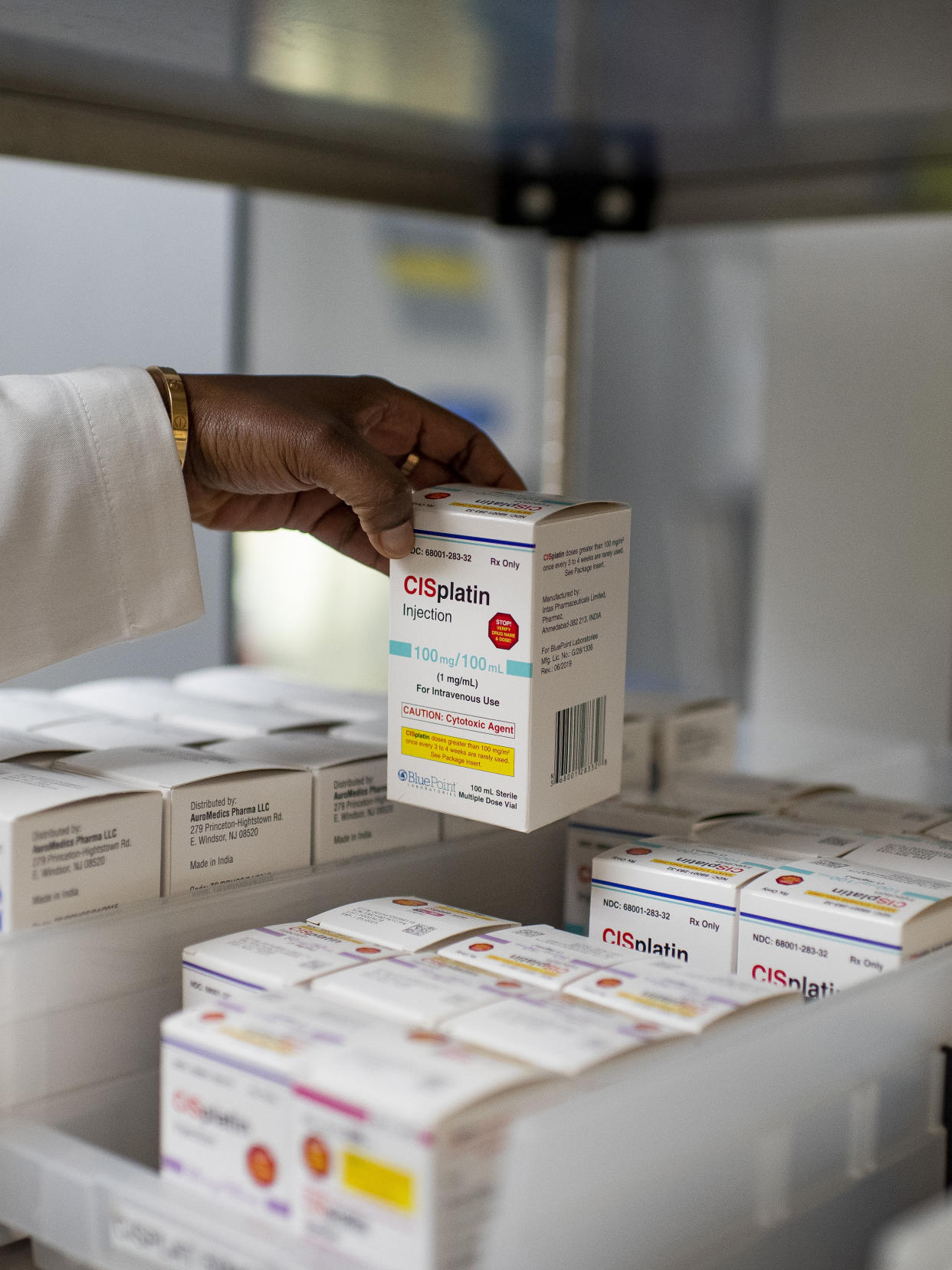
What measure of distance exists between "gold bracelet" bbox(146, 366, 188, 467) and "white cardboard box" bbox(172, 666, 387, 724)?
0.32 metres

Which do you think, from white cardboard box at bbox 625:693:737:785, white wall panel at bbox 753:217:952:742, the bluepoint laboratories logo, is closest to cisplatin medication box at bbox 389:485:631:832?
the bluepoint laboratories logo

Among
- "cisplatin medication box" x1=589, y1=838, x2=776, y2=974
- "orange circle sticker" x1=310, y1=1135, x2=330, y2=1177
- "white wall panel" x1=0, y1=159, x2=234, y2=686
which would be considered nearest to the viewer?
"orange circle sticker" x1=310, y1=1135, x2=330, y2=1177

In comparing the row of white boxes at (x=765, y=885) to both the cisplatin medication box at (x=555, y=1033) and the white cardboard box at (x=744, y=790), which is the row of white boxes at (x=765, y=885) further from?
the cisplatin medication box at (x=555, y=1033)

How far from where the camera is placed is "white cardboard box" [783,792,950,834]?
98cm

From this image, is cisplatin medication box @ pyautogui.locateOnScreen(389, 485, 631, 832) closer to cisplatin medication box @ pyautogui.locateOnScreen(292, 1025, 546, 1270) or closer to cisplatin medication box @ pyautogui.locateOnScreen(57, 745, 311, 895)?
cisplatin medication box @ pyautogui.locateOnScreen(57, 745, 311, 895)

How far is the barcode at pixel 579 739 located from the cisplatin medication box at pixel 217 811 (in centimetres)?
17

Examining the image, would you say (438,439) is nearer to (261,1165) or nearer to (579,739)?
(579,739)

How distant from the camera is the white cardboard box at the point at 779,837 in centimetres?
87

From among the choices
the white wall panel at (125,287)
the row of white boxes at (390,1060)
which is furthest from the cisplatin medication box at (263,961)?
the white wall panel at (125,287)

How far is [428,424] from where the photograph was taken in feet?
3.31

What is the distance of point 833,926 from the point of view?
0.73m

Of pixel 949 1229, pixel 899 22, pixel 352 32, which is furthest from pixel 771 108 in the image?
pixel 949 1229

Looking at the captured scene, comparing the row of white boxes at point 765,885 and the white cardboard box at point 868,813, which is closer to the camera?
the row of white boxes at point 765,885

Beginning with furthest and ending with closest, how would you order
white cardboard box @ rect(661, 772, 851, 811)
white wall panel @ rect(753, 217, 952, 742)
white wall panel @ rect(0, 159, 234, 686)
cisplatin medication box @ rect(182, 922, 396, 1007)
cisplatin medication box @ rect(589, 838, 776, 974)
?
white wall panel @ rect(0, 159, 234, 686)
white wall panel @ rect(753, 217, 952, 742)
white cardboard box @ rect(661, 772, 851, 811)
cisplatin medication box @ rect(589, 838, 776, 974)
cisplatin medication box @ rect(182, 922, 396, 1007)
